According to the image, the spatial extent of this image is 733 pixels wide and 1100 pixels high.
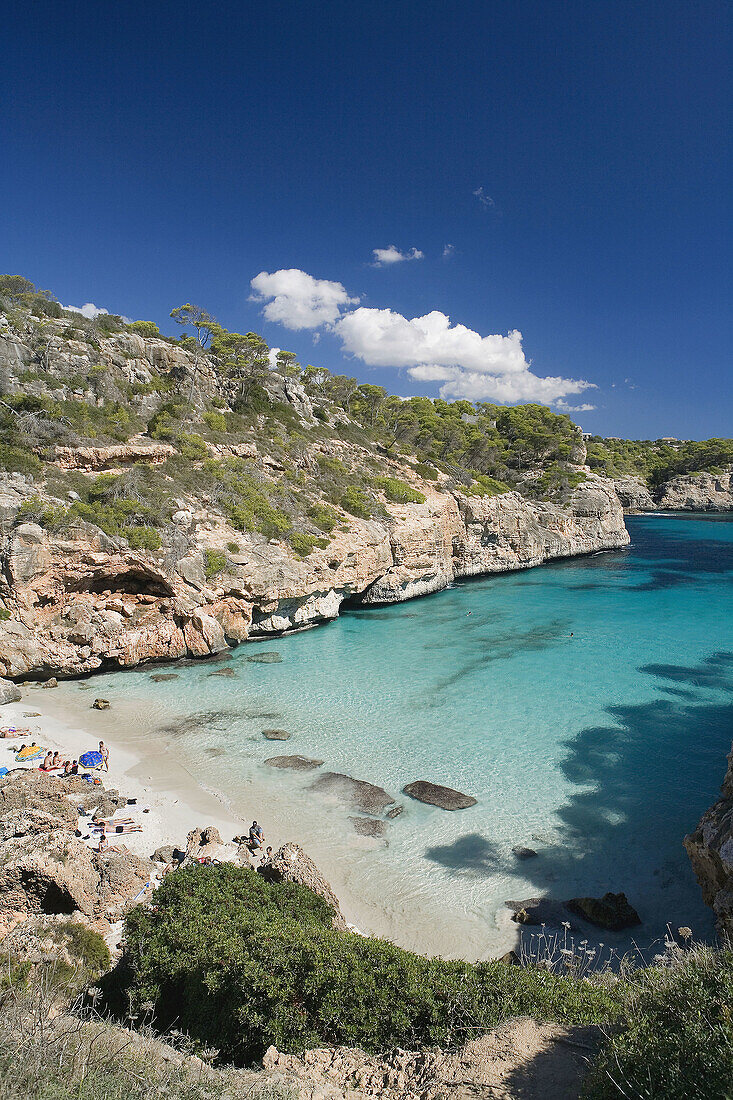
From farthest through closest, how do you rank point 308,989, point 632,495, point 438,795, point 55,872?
1. point 632,495
2. point 438,795
3. point 55,872
4. point 308,989

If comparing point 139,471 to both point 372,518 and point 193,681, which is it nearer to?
point 193,681

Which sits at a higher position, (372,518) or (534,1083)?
(372,518)

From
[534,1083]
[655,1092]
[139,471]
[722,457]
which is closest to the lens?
[655,1092]

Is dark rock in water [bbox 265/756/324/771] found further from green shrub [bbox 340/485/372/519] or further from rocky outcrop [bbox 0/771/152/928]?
green shrub [bbox 340/485/372/519]

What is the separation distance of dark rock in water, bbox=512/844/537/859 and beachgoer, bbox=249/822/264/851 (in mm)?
5258

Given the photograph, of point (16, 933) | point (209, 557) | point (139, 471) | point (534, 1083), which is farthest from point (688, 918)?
point (139, 471)

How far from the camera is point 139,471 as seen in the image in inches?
967

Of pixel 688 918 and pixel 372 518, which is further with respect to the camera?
pixel 372 518

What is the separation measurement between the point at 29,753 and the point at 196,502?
14390mm

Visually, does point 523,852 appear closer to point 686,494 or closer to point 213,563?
point 213,563

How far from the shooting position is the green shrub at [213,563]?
2252 centimetres

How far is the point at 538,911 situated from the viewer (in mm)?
9047

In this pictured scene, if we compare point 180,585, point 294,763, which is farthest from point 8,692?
point 294,763

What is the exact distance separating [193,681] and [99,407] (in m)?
16.7
